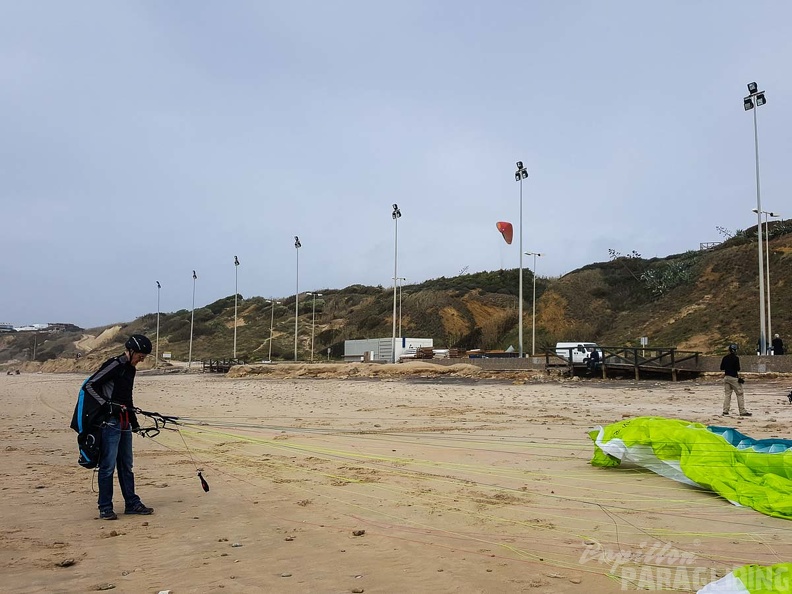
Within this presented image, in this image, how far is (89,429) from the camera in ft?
20.6

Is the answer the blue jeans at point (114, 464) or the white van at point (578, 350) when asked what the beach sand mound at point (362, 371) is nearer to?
the white van at point (578, 350)

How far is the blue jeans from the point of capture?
6156 mm

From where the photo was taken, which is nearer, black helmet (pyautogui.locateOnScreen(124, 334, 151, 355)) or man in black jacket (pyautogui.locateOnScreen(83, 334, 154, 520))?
man in black jacket (pyautogui.locateOnScreen(83, 334, 154, 520))

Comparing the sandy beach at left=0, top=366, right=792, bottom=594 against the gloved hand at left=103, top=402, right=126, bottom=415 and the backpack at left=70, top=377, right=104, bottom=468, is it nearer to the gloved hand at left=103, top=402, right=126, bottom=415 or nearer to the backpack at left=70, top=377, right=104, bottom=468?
the backpack at left=70, top=377, right=104, bottom=468

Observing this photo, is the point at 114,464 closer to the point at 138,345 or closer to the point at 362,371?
the point at 138,345

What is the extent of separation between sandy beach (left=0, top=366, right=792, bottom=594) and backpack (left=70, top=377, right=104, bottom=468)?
0.58 meters

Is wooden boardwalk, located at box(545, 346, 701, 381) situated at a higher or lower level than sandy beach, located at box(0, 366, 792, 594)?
higher

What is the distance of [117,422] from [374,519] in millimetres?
2848

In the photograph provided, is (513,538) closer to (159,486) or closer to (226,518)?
(226,518)

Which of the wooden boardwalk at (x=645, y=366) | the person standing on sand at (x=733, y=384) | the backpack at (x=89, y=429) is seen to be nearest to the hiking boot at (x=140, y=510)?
the backpack at (x=89, y=429)

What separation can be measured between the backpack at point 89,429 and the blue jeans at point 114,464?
8 cm

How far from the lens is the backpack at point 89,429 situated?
6.25 metres

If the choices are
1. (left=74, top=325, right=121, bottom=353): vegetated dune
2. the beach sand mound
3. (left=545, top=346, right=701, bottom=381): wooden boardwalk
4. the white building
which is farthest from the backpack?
(left=74, top=325, right=121, bottom=353): vegetated dune

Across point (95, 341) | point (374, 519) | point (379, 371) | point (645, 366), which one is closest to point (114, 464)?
point (374, 519)
